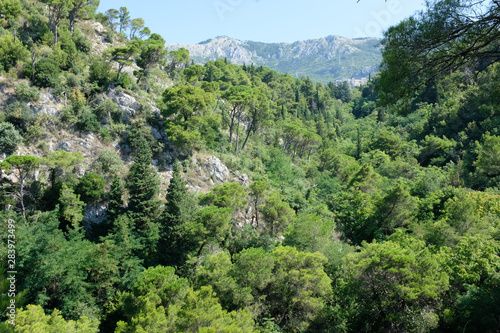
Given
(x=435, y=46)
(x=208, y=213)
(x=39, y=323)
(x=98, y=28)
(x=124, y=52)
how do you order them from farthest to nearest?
(x=98, y=28) < (x=124, y=52) < (x=208, y=213) < (x=39, y=323) < (x=435, y=46)

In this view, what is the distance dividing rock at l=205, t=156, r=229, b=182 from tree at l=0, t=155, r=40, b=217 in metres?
14.5

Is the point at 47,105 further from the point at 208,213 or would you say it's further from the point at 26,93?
the point at 208,213

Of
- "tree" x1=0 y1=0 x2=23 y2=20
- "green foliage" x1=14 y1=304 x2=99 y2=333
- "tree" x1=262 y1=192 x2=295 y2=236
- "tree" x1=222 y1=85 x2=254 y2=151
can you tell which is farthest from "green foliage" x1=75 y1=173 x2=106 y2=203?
"tree" x1=0 y1=0 x2=23 y2=20

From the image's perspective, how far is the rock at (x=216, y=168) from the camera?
29.9 metres

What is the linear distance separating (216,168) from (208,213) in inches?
426

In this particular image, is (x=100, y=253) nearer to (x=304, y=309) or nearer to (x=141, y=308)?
(x=141, y=308)

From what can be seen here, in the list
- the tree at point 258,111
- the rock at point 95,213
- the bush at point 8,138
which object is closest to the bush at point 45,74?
the bush at point 8,138

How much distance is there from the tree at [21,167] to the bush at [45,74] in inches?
361

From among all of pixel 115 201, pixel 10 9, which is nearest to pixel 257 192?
pixel 115 201

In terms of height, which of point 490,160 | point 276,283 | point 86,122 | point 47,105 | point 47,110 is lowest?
point 276,283

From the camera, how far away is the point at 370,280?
14.9 m

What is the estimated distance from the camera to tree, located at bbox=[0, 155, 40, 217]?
62.0ft

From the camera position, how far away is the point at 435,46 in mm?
7590

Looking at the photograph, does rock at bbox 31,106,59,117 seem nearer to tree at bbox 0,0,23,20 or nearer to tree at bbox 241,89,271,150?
tree at bbox 0,0,23,20
